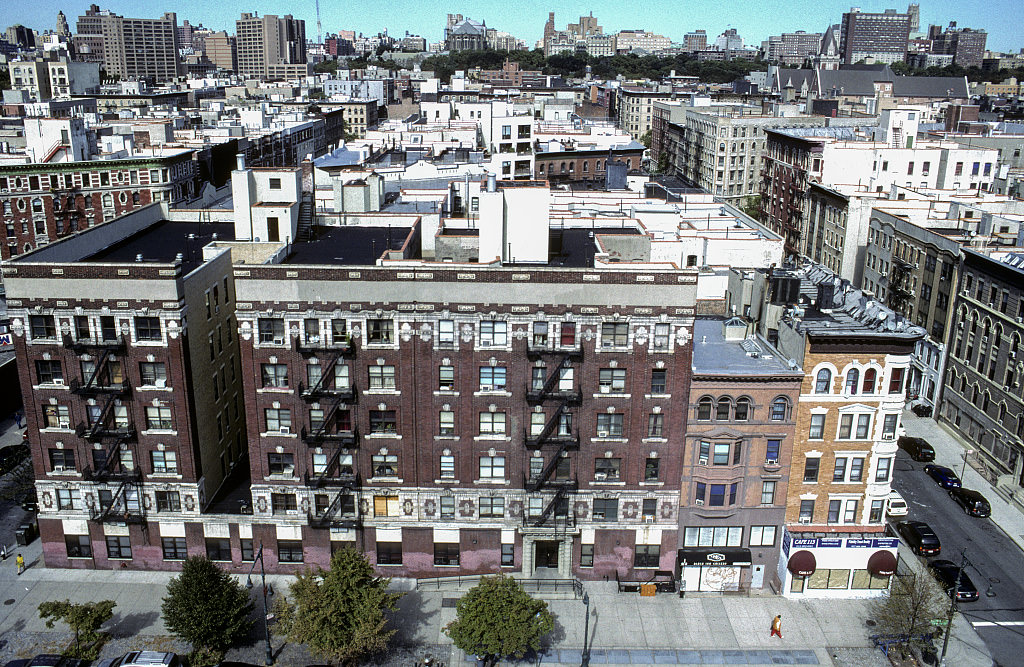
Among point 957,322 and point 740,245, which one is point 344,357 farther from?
point 957,322

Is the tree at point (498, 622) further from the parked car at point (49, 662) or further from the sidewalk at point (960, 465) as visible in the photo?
the sidewalk at point (960, 465)

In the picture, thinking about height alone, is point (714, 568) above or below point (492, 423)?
below

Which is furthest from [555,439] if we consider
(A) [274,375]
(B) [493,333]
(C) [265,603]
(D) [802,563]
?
(C) [265,603]

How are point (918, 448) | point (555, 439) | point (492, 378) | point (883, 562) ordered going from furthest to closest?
1. point (918, 448)
2. point (883, 562)
3. point (555, 439)
4. point (492, 378)

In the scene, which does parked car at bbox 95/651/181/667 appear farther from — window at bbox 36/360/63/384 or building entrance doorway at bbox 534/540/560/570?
building entrance doorway at bbox 534/540/560/570

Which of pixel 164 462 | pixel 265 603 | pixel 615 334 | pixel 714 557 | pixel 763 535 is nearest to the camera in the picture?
pixel 265 603

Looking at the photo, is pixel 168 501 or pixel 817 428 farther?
pixel 168 501

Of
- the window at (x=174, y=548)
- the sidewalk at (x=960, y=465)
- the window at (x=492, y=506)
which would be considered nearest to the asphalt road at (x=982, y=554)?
the sidewalk at (x=960, y=465)

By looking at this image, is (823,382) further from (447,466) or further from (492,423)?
(447,466)
